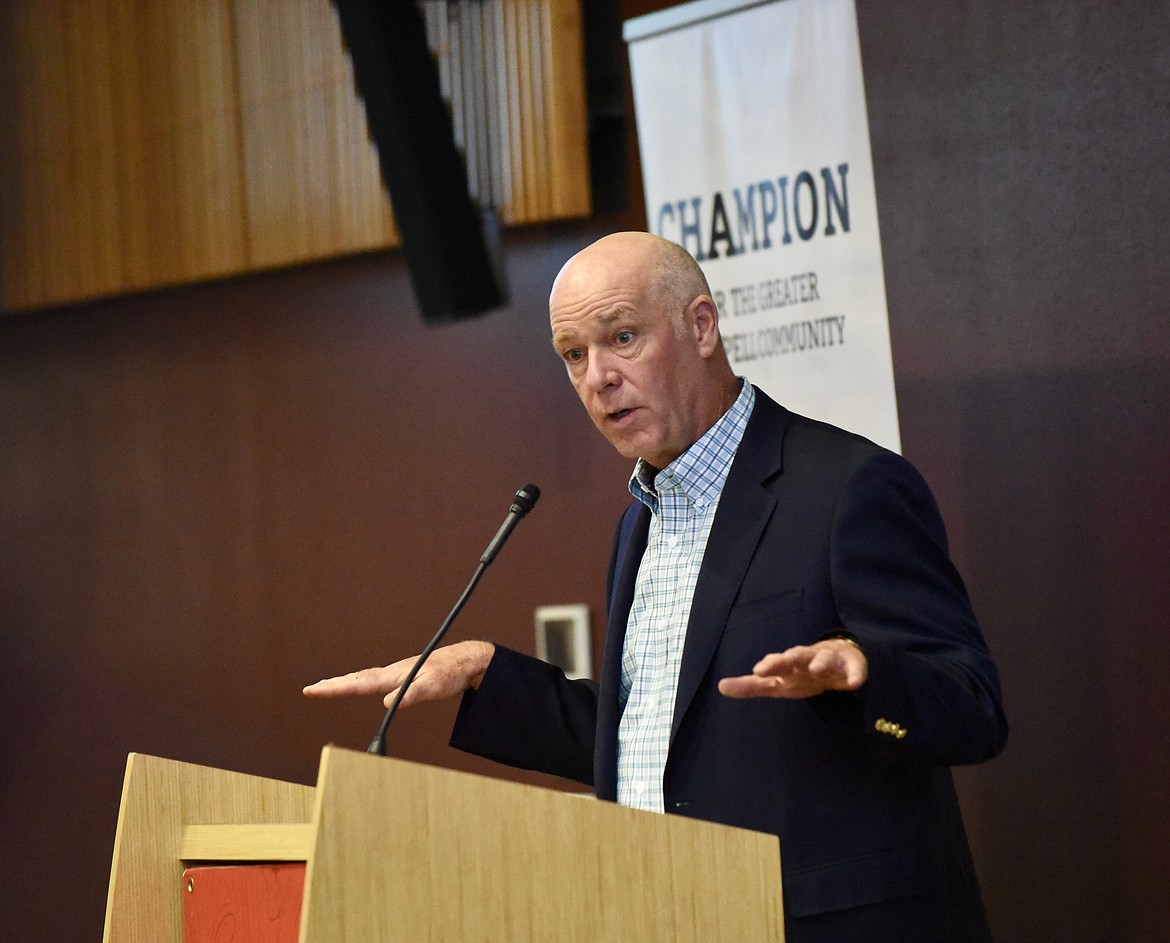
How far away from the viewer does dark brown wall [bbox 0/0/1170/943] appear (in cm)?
299

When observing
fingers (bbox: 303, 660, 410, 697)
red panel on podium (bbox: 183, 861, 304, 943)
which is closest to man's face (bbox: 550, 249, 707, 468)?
fingers (bbox: 303, 660, 410, 697)

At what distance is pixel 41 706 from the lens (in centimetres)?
486

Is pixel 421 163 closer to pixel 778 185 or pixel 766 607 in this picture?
pixel 778 185

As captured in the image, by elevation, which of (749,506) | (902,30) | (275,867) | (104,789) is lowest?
(104,789)

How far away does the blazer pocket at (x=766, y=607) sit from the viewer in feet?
6.68

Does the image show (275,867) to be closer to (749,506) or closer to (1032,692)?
(749,506)

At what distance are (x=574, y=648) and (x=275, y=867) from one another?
2.16 meters

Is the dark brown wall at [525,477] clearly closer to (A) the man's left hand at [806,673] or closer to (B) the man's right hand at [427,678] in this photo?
(B) the man's right hand at [427,678]

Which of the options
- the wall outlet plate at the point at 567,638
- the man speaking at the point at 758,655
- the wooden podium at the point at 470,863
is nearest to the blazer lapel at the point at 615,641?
the man speaking at the point at 758,655

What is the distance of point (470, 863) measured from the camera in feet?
5.08

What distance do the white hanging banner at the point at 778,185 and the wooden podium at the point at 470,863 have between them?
1553mm

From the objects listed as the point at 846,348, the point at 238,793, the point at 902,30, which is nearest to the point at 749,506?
the point at 238,793

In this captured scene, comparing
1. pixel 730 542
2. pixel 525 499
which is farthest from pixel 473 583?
pixel 730 542

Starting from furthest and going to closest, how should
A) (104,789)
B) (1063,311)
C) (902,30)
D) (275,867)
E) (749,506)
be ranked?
(104,789)
(902,30)
(1063,311)
(749,506)
(275,867)
